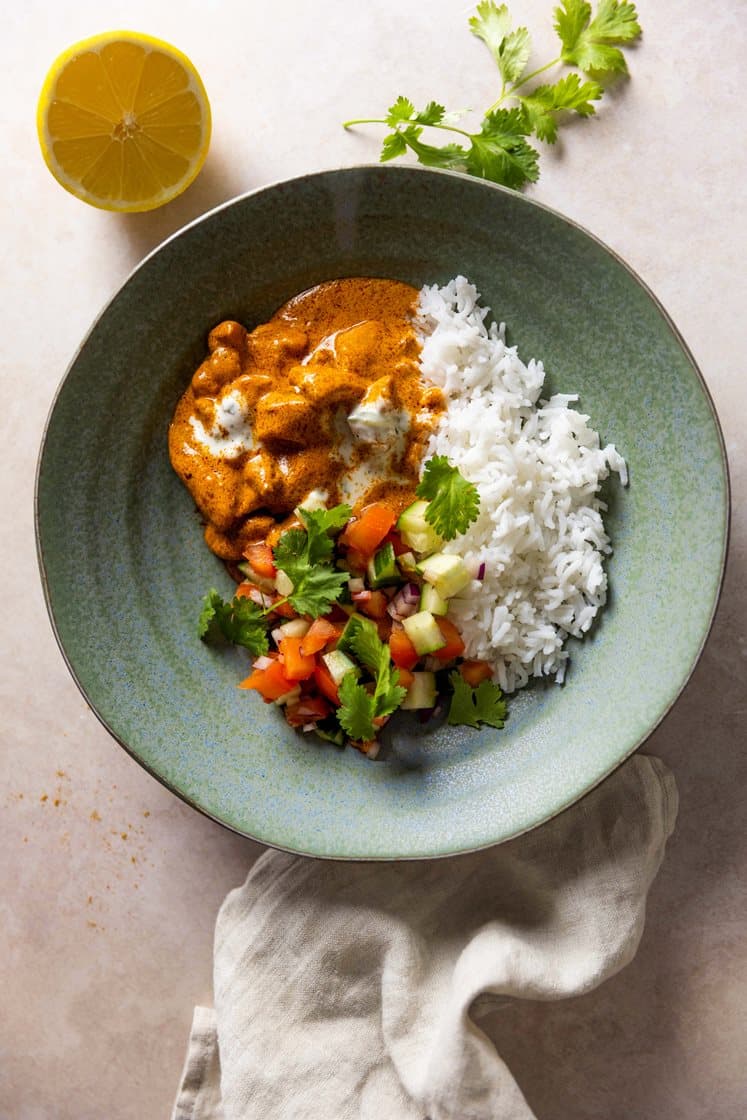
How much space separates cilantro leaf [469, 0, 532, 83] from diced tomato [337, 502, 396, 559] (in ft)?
4.77

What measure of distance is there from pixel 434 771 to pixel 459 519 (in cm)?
81

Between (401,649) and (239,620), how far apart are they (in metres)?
0.51

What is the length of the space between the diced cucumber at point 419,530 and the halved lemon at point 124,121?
1233 mm

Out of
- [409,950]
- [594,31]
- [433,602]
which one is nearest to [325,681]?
[433,602]

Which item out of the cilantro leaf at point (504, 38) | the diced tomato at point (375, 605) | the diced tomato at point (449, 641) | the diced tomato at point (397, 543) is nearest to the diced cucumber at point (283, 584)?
the diced tomato at point (375, 605)

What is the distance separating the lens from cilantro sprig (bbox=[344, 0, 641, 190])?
2.71 m

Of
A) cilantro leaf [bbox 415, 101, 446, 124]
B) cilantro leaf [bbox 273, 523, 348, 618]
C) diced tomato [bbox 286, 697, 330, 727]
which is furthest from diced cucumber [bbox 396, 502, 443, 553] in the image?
cilantro leaf [bbox 415, 101, 446, 124]

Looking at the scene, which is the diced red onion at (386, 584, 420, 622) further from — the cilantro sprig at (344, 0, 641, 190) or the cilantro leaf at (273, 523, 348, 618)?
the cilantro sprig at (344, 0, 641, 190)

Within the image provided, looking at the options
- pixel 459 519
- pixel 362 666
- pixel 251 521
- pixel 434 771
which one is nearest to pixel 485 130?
pixel 459 519

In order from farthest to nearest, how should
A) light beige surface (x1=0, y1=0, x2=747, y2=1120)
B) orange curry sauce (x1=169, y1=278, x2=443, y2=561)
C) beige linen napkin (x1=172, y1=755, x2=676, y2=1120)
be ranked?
light beige surface (x1=0, y1=0, x2=747, y2=1120), beige linen napkin (x1=172, y1=755, x2=676, y2=1120), orange curry sauce (x1=169, y1=278, x2=443, y2=561)

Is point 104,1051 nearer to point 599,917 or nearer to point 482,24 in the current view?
point 599,917

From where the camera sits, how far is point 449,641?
2.63 metres

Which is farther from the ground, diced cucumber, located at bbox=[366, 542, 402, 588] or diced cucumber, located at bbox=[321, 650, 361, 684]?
diced cucumber, located at bbox=[366, 542, 402, 588]

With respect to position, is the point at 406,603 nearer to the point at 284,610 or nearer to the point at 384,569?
the point at 384,569
